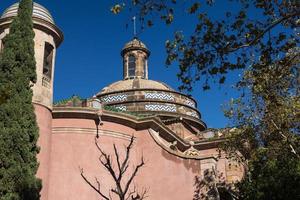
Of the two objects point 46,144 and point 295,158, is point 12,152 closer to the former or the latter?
point 46,144

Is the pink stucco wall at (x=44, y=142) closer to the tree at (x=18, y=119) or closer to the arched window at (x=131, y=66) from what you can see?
the tree at (x=18, y=119)

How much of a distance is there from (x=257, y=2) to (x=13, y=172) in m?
8.30

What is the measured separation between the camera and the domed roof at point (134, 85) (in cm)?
2811

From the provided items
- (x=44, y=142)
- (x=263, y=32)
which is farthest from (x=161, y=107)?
(x=263, y=32)

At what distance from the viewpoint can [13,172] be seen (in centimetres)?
1320

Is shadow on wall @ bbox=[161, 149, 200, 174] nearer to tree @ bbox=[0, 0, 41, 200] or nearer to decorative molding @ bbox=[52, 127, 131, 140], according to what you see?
decorative molding @ bbox=[52, 127, 131, 140]

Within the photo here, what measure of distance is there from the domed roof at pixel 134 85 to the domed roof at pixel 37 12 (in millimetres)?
9996

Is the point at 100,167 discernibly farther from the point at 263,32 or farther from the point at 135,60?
the point at 135,60

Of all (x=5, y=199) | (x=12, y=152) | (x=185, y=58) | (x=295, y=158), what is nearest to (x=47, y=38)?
(x=12, y=152)

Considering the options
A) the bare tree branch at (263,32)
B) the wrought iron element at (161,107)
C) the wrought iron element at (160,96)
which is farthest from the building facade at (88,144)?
the bare tree branch at (263,32)

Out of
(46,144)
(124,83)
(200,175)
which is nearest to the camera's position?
(46,144)

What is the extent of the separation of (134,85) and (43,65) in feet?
36.4

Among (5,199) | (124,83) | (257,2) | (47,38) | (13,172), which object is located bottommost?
(5,199)

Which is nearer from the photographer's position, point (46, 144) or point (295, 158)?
point (46, 144)
